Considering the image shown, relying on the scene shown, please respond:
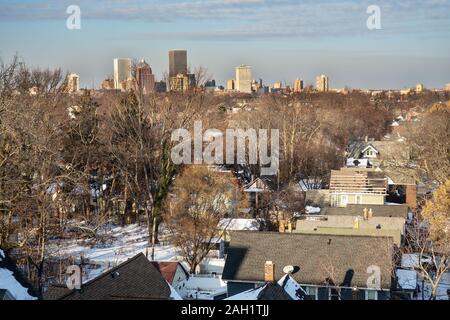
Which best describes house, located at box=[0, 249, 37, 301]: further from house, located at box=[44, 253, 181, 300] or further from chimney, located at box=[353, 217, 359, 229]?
chimney, located at box=[353, 217, 359, 229]

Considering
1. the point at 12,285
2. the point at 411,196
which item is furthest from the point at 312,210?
the point at 12,285

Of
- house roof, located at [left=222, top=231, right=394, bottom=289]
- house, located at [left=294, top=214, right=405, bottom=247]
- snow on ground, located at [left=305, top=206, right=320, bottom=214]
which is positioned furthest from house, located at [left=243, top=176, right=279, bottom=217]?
house roof, located at [left=222, top=231, right=394, bottom=289]

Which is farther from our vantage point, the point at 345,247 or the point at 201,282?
the point at 201,282

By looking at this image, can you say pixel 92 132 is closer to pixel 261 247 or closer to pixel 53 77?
pixel 53 77

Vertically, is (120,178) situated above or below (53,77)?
below

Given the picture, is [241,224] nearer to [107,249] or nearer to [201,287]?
[107,249]
